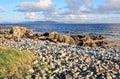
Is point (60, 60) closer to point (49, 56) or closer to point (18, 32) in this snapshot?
point (49, 56)

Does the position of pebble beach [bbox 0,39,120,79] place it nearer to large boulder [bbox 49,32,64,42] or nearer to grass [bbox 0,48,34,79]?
grass [bbox 0,48,34,79]

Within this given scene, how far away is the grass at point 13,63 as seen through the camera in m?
14.9

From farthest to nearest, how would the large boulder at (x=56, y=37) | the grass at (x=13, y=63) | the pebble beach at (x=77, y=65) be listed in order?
the large boulder at (x=56, y=37) < the grass at (x=13, y=63) < the pebble beach at (x=77, y=65)

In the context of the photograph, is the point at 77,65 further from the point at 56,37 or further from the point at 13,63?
the point at 56,37

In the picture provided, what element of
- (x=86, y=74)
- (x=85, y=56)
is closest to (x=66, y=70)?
(x=86, y=74)

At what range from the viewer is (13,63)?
15.9m

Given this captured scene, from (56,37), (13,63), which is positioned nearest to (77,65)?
(13,63)

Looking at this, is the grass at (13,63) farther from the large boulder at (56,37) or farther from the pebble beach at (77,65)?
the large boulder at (56,37)

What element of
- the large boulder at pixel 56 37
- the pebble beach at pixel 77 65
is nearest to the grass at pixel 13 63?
the pebble beach at pixel 77 65

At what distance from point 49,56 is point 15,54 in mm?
2509

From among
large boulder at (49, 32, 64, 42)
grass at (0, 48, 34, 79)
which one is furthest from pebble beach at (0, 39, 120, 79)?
large boulder at (49, 32, 64, 42)

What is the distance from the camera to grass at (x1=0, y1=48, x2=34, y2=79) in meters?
14.9

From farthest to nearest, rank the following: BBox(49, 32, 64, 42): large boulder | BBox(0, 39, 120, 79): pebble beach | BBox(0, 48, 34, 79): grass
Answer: BBox(49, 32, 64, 42): large boulder < BBox(0, 48, 34, 79): grass < BBox(0, 39, 120, 79): pebble beach

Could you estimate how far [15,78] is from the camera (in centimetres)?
1432
